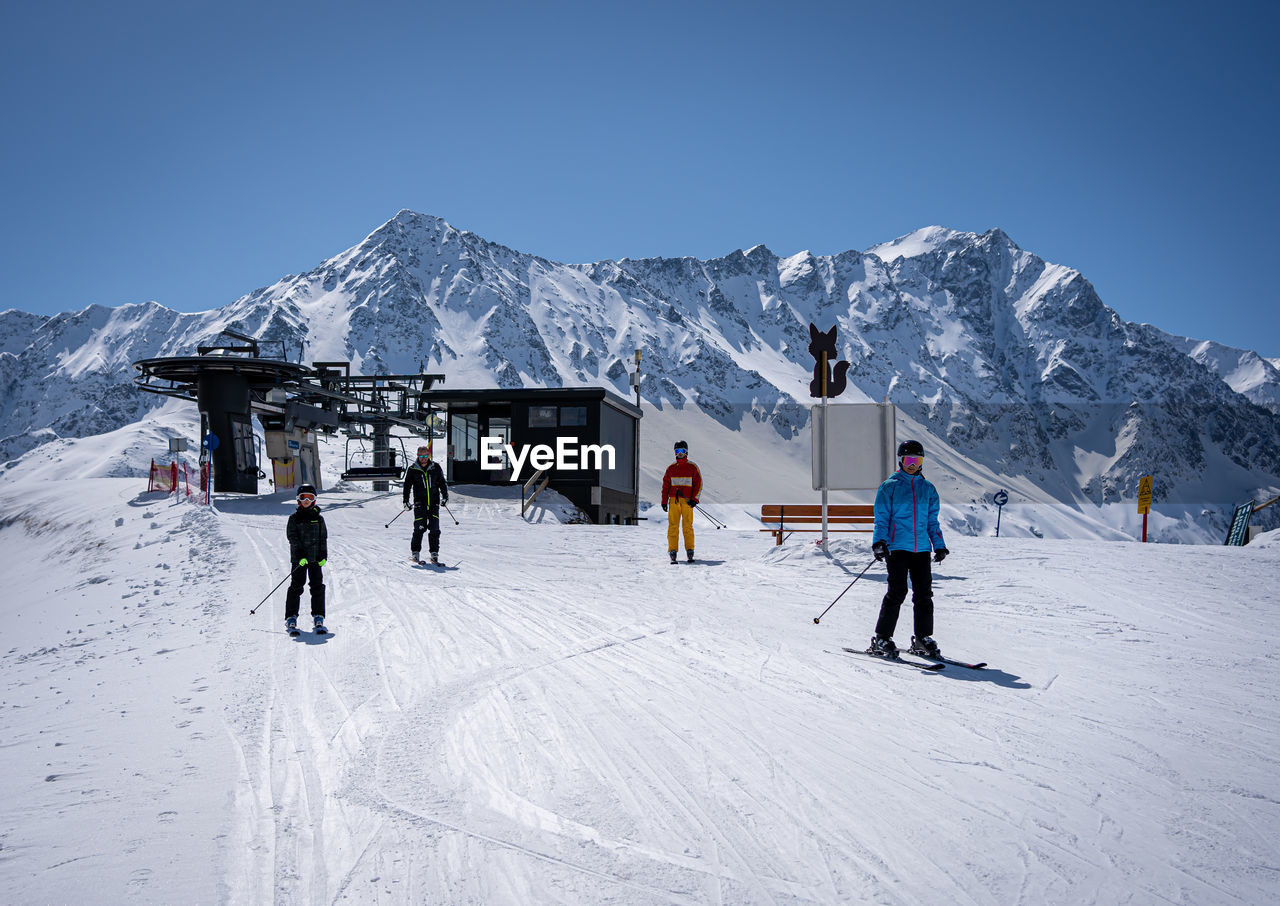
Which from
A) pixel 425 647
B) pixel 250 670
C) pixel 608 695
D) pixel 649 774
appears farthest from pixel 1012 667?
pixel 250 670

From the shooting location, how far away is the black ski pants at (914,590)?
7051 mm

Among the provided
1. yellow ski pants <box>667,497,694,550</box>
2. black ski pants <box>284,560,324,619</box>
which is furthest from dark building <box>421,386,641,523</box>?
black ski pants <box>284,560,324,619</box>

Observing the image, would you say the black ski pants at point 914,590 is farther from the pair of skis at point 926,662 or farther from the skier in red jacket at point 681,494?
the skier in red jacket at point 681,494

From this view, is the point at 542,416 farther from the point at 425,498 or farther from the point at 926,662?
the point at 926,662

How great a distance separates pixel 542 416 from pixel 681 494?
18.4 m

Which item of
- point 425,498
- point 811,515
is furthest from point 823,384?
point 425,498

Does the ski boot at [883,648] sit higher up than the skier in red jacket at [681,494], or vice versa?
the skier in red jacket at [681,494]

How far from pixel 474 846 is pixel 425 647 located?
4383mm

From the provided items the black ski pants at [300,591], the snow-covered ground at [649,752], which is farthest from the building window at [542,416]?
the black ski pants at [300,591]

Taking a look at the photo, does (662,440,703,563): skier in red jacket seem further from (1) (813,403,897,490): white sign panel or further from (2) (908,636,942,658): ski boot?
(2) (908,636,942,658): ski boot

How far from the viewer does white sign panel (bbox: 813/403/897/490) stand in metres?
13.4

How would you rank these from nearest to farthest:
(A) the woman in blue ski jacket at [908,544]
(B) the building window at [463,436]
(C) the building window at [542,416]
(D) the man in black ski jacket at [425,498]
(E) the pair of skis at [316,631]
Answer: (A) the woman in blue ski jacket at [908,544], (E) the pair of skis at [316,631], (D) the man in black ski jacket at [425,498], (C) the building window at [542,416], (B) the building window at [463,436]

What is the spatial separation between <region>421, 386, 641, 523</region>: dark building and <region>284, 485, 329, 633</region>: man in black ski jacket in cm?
2040

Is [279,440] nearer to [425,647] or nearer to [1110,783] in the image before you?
[425,647]
